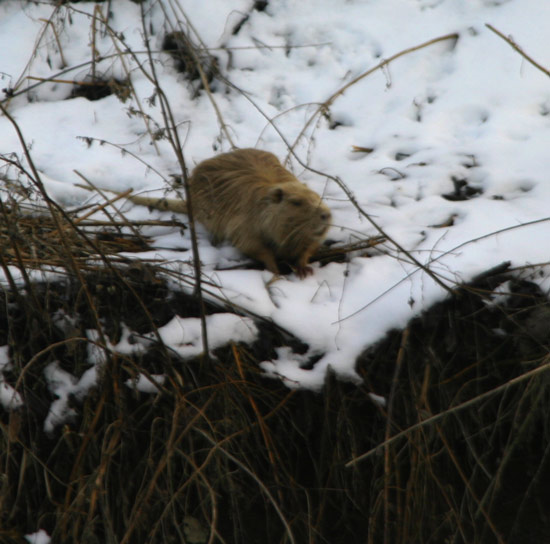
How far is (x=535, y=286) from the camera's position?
2691 mm

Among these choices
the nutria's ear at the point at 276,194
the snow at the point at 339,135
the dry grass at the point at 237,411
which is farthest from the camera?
the nutria's ear at the point at 276,194

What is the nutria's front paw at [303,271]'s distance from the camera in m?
3.08

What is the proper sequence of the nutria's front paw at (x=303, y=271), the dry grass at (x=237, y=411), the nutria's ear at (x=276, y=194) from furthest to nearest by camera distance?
the nutria's ear at (x=276, y=194) → the nutria's front paw at (x=303, y=271) → the dry grass at (x=237, y=411)

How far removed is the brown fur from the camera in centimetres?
313

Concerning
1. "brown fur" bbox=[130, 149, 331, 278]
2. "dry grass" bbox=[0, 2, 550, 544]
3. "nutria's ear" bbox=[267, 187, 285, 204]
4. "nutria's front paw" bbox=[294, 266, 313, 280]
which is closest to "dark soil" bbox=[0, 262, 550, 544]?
"dry grass" bbox=[0, 2, 550, 544]

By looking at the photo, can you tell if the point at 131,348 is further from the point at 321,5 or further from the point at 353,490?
the point at 321,5

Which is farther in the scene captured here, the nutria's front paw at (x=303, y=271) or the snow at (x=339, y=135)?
the nutria's front paw at (x=303, y=271)

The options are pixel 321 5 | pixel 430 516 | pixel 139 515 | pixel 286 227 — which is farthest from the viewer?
pixel 321 5

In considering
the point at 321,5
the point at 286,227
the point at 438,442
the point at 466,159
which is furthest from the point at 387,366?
the point at 321,5

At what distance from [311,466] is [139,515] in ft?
2.53

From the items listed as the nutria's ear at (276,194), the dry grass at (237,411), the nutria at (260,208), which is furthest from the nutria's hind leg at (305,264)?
the dry grass at (237,411)

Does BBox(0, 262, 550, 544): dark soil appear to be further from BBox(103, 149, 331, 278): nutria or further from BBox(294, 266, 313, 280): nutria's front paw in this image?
BBox(103, 149, 331, 278): nutria

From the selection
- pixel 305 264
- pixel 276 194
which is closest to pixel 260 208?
pixel 276 194

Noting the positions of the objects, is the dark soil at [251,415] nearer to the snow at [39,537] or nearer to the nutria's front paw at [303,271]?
the snow at [39,537]
